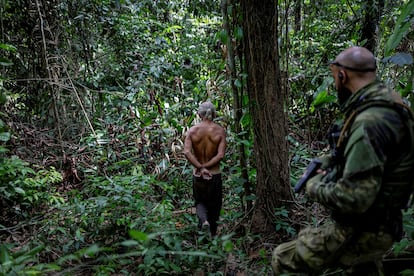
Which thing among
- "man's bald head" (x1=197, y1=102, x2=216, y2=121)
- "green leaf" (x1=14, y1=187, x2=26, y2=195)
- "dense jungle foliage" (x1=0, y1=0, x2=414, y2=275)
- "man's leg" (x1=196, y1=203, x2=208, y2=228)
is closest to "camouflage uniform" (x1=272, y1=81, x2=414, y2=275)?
"dense jungle foliage" (x1=0, y1=0, x2=414, y2=275)

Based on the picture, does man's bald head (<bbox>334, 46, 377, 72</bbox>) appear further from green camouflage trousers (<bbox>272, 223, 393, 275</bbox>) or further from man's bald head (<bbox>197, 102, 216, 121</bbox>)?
man's bald head (<bbox>197, 102, 216, 121</bbox>)

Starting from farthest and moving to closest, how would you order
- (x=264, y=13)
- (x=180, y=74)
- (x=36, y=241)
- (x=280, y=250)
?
(x=180, y=74) < (x=36, y=241) < (x=264, y=13) < (x=280, y=250)

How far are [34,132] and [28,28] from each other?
179cm

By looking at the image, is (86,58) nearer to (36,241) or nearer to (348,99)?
(36,241)

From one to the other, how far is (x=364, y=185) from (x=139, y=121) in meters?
5.31

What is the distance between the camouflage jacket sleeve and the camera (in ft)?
6.66

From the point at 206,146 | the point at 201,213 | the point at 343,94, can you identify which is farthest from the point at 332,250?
the point at 206,146

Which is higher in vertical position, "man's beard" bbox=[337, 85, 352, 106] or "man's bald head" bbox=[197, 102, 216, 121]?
"man's beard" bbox=[337, 85, 352, 106]

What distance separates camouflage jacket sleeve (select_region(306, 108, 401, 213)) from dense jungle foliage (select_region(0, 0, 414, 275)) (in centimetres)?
95

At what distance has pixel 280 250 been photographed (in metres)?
2.60

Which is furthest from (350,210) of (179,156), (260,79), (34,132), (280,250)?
(34,132)

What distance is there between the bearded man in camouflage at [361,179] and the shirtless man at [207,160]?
222 centimetres

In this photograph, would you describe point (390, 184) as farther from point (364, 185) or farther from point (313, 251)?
point (313, 251)

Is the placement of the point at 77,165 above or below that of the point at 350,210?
below
